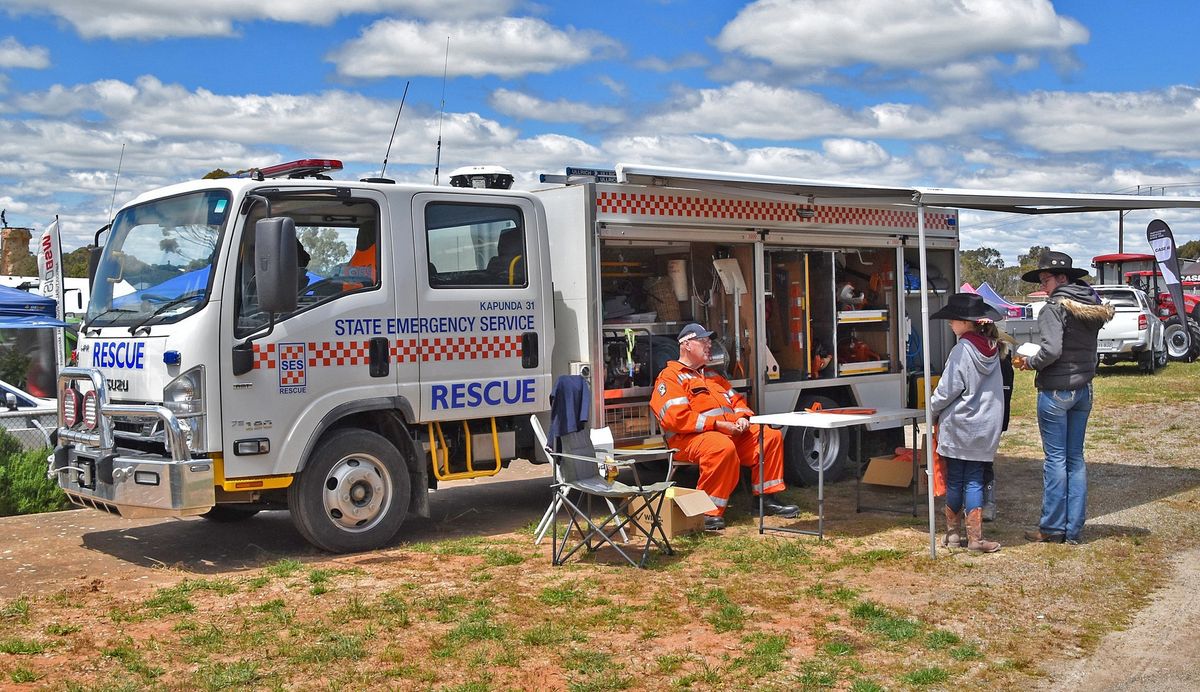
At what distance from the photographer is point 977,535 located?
23.7ft

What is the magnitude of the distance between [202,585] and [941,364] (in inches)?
277

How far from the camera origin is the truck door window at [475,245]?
25.3 ft

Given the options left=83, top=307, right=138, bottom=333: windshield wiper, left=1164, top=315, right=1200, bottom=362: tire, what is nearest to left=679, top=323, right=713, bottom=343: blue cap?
left=83, top=307, right=138, bottom=333: windshield wiper

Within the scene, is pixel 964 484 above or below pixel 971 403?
below

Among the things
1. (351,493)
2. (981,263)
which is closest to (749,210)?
(351,493)

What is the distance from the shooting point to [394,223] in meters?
7.48

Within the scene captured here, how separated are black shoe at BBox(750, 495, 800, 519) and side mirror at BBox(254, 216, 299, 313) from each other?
364 centimetres

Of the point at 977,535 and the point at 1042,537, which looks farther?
Result: the point at 1042,537

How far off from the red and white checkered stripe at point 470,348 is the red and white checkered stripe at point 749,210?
3.70 ft

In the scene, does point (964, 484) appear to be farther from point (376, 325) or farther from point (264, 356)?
point (264, 356)

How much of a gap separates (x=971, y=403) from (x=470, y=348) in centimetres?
316

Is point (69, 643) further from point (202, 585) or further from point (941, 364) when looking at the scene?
point (941, 364)

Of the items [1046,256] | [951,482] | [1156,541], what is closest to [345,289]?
[951,482]

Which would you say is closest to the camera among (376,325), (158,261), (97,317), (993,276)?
(158,261)
